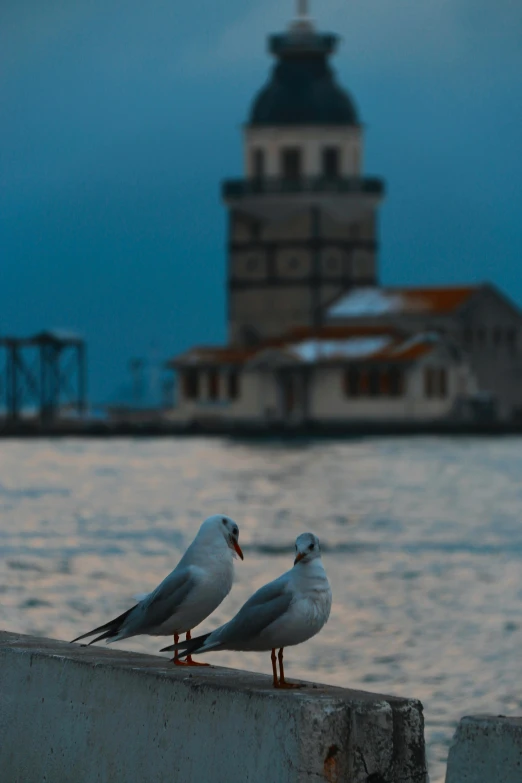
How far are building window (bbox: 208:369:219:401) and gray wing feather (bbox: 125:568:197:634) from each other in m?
82.6

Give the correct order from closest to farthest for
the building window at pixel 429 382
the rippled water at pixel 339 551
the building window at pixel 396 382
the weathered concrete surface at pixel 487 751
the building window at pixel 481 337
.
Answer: the weathered concrete surface at pixel 487 751, the rippled water at pixel 339 551, the building window at pixel 429 382, the building window at pixel 396 382, the building window at pixel 481 337

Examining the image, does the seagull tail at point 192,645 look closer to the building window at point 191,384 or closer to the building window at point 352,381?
the building window at point 352,381

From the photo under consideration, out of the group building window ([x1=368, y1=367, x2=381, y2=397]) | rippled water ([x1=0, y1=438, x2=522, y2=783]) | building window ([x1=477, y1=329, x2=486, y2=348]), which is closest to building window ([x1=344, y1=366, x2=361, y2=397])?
building window ([x1=368, y1=367, x2=381, y2=397])

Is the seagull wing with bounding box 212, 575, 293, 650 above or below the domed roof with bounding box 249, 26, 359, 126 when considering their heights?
below

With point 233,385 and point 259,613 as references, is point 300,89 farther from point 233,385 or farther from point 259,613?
point 259,613

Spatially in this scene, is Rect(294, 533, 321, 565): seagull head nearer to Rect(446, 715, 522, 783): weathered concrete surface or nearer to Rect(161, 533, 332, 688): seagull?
Rect(161, 533, 332, 688): seagull

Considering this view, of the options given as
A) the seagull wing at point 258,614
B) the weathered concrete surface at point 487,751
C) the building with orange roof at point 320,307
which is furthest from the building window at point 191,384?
the weathered concrete surface at point 487,751

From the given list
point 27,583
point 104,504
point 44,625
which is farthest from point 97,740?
point 104,504

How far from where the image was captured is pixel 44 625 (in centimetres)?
2050

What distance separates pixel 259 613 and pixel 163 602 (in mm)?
469

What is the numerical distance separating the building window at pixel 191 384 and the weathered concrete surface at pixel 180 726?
8323 centimetres

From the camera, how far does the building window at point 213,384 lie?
89.7 m

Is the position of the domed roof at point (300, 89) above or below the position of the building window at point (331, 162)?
above

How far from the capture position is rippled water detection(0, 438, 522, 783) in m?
17.8
